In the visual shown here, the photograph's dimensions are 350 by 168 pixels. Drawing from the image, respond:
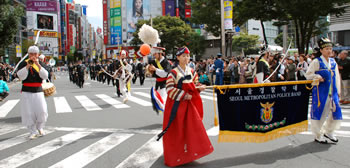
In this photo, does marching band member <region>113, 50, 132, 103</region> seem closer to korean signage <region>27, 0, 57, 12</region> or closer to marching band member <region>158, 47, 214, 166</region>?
marching band member <region>158, 47, 214, 166</region>

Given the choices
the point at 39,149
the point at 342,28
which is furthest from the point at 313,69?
the point at 342,28

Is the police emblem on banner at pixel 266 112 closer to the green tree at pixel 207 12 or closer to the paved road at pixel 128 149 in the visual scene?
the paved road at pixel 128 149

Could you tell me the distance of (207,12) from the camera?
31609 millimetres

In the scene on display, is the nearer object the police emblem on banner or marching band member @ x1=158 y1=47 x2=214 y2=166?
marching band member @ x1=158 y1=47 x2=214 y2=166

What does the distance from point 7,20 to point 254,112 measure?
54.0ft

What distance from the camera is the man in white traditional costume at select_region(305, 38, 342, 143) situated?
5.38m

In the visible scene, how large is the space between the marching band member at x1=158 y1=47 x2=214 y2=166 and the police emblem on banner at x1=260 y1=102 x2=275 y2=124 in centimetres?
96

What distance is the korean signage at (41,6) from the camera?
74188 millimetres

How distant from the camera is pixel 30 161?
4902mm

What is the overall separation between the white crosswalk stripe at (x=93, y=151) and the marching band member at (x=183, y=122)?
1.30m

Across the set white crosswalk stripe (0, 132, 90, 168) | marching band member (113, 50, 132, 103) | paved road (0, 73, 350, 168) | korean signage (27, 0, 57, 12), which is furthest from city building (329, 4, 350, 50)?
korean signage (27, 0, 57, 12)

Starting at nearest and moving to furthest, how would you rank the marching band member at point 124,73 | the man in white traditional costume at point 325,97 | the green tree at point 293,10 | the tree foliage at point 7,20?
1. the man in white traditional costume at point 325,97
2. the marching band member at point 124,73
3. the tree foliage at point 7,20
4. the green tree at point 293,10

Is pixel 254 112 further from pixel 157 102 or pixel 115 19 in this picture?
pixel 115 19

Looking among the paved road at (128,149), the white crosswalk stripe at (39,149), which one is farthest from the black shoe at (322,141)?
the white crosswalk stripe at (39,149)
